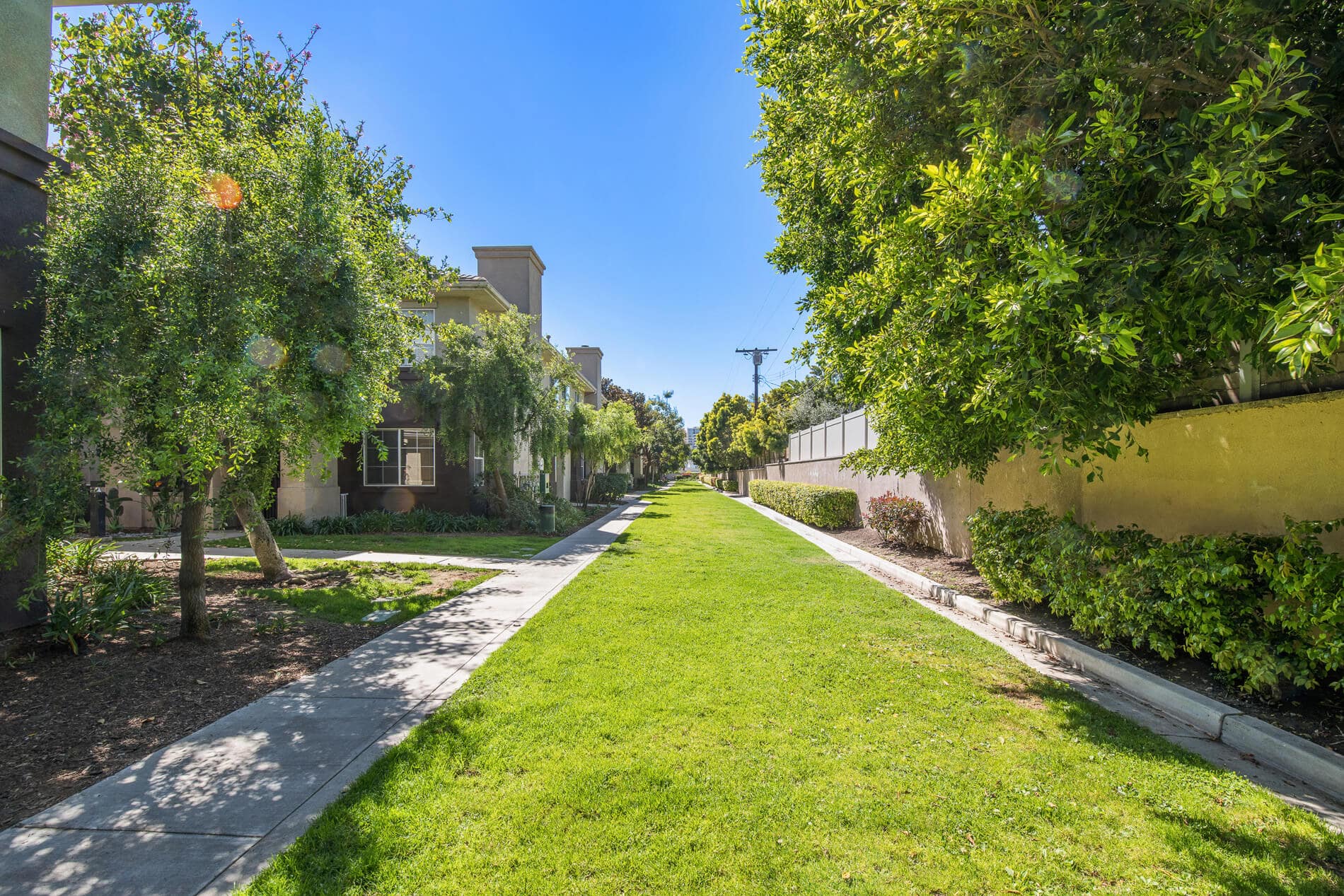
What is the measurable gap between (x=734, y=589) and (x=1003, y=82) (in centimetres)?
646

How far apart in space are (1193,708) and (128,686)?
313 inches

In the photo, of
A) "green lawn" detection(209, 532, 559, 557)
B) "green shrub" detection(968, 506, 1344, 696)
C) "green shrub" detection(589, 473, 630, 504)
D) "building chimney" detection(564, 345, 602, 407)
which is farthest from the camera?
"building chimney" detection(564, 345, 602, 407)

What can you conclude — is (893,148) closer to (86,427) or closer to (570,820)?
(570,820)

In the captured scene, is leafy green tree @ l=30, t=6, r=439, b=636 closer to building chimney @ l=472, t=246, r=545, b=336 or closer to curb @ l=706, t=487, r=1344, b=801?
curb @ l=706, t=487, r=1344, b=801

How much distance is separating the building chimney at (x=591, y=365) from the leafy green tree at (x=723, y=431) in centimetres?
1101

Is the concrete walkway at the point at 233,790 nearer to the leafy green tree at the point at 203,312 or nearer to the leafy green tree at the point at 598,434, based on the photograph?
the leafy green tree at the point at 203,312

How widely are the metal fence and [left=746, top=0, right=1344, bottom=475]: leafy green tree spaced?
7.16 m

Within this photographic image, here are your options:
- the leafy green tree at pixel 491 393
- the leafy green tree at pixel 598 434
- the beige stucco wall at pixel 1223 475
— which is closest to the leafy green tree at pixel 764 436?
the leafy green tree at pixel 598 434

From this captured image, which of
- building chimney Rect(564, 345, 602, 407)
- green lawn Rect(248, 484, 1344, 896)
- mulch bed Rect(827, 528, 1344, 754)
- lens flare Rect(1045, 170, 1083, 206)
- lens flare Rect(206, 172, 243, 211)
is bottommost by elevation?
green lawn Rect(248, 484, 1344, 896)

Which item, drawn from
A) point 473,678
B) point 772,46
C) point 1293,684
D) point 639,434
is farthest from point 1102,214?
point 639,434

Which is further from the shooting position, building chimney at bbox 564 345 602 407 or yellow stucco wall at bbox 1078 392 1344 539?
building chimney at bbox 564 345 602 407

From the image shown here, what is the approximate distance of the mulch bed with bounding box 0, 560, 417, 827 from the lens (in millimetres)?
3619

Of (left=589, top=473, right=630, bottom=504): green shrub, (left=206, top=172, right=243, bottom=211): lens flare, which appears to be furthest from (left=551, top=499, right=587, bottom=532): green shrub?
(left=206, top=172, right=243, bottom=211): lens flare

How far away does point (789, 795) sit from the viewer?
3.28m
